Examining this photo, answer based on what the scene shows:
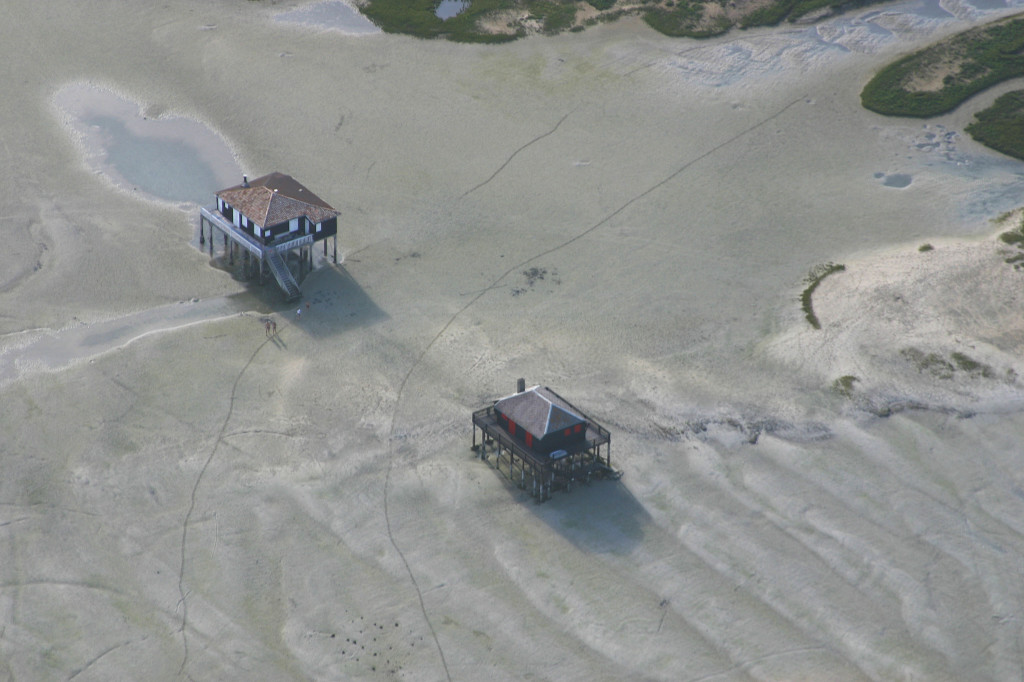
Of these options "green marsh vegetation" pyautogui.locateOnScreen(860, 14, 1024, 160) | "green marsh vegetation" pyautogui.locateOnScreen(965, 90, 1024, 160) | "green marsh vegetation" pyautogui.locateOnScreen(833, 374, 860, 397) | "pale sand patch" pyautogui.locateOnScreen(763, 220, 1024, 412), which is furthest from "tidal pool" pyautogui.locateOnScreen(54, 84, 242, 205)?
"green marsh vegetation" pyautogui.locateOnScreen(965, 90, 1024, 160)

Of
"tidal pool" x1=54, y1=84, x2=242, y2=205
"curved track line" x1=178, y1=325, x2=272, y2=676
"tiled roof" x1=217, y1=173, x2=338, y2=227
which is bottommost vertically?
"tidal pool" x1=54, y1=84, x2=242, y2=205

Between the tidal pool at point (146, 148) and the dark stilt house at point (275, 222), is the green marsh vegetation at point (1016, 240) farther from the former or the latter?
the tidal pool at point (146, 148)

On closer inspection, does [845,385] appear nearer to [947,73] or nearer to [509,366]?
[509,366]

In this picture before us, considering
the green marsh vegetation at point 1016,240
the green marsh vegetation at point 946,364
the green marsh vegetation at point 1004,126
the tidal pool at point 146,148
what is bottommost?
the tidal pool at point 146,148

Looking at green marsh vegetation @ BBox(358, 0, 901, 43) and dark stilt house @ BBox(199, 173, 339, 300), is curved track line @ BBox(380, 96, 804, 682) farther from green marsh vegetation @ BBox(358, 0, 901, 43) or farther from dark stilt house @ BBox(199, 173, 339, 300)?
green marsh vegetation @ BBox(358, 0, 901, 43)

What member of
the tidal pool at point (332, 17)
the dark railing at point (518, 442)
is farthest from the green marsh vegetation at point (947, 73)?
the dark railing at point (518, 442)
